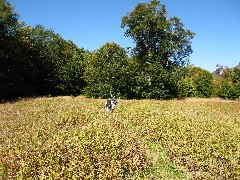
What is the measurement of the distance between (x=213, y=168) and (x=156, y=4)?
32.2 meters

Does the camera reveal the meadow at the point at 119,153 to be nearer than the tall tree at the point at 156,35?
Yes

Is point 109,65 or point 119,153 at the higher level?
point 109,65

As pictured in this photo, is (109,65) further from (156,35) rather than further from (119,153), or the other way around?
(119,153)

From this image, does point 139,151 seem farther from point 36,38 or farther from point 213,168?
point 36,38

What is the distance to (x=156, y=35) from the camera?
126 feet

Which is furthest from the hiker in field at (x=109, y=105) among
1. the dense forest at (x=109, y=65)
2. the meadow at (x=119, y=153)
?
the dense forest at (x=109, y=65)

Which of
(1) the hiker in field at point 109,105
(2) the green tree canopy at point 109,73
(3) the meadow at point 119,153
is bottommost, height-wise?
(3) the meadow at point 119,153

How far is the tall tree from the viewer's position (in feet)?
123

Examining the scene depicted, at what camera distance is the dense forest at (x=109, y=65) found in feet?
117

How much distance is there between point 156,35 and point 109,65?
841 cm

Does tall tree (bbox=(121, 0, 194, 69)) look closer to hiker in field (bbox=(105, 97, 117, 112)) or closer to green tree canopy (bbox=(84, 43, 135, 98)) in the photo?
green tree canopy (bbox=(84, 43, 135, 98))

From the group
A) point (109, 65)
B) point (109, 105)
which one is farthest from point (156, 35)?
point (109, 105)

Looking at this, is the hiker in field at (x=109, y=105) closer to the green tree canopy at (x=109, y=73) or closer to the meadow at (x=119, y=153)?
the meadow at (x=119, y=153)

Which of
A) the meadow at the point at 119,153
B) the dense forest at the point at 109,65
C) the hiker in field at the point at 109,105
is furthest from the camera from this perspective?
the dense forest at the point at 109,65
